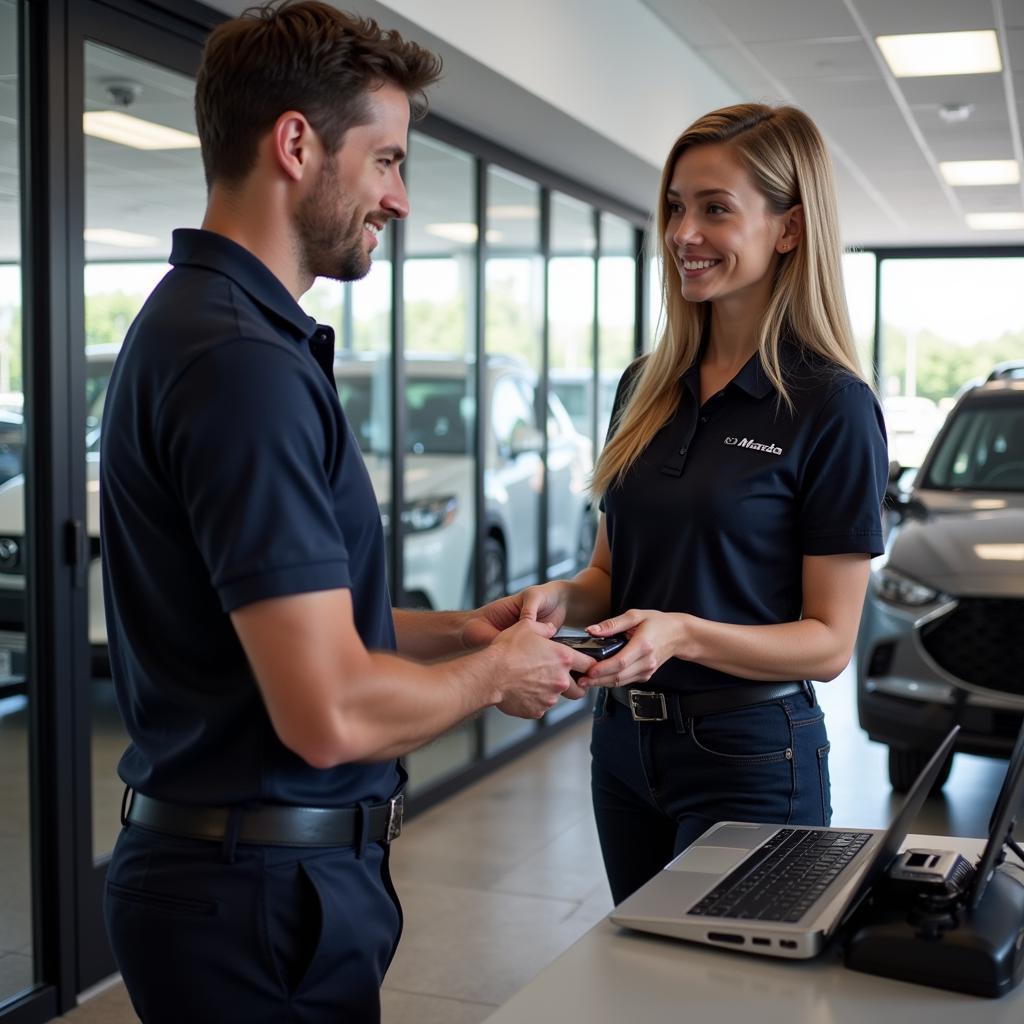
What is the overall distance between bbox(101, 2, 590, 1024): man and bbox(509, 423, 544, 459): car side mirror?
4441 millimetres

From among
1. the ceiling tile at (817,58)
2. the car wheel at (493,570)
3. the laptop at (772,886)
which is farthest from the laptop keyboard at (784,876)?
the ceiling tile at (817,58)

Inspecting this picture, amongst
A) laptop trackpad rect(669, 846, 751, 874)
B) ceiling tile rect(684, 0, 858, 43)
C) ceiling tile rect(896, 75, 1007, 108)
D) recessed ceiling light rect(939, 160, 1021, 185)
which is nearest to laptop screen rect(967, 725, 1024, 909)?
laptop trackpad rect(669, 846, 751, 874)

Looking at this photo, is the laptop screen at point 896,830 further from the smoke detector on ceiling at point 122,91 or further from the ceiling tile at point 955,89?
the ceiling tile at point 955,89

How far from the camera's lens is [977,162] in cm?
895

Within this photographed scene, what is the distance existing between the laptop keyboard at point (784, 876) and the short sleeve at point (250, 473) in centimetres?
55

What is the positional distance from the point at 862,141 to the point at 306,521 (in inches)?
303

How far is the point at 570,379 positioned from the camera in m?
6.83

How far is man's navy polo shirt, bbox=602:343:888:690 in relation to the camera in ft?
6.47

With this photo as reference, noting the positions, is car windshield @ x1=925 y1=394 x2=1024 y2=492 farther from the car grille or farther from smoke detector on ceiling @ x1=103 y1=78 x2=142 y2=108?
smoke detector on ceiling @ x1=103 y1=78 x2=142 y2=108

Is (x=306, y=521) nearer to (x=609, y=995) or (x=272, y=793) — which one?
(x=272, y=793)

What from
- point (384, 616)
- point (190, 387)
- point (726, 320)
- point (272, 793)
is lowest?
point (272, 793)

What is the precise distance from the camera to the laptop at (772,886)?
1.36 m

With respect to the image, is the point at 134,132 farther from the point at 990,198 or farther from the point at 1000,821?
the point at 990,198

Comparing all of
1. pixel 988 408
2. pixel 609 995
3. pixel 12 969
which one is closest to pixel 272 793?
pixel 609 995
